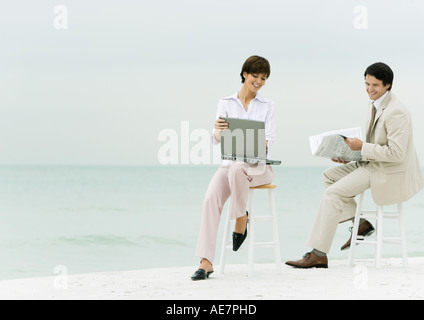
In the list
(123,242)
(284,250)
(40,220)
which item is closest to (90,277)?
(284,250)

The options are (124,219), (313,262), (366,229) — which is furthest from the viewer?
(124,219)

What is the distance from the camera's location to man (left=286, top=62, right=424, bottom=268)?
4.71m

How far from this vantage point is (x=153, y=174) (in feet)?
91.7

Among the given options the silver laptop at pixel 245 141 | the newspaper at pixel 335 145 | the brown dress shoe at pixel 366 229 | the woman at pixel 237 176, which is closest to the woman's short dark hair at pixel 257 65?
the woman at pixel 237 176

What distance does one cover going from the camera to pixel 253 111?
4645 mm

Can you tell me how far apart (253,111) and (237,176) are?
509 mm

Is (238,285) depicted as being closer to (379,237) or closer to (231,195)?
(231,195)

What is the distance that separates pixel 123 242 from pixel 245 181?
30.3ft

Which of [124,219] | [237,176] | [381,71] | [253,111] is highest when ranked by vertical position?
[381,71]

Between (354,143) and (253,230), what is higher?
(354,143)

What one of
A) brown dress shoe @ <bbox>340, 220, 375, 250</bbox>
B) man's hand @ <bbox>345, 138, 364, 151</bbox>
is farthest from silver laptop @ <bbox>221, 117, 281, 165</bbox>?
brown dress shoe @ <bbox>340, 220, 375, 250</bbox>

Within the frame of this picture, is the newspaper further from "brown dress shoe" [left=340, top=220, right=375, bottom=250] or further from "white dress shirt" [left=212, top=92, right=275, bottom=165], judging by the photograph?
"brown dress shoe" [left=340, top=220, right=375, bottom=250]

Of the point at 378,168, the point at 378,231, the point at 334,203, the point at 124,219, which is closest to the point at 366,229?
the point at 378,231

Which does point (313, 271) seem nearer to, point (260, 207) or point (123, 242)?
point (123, 242)
